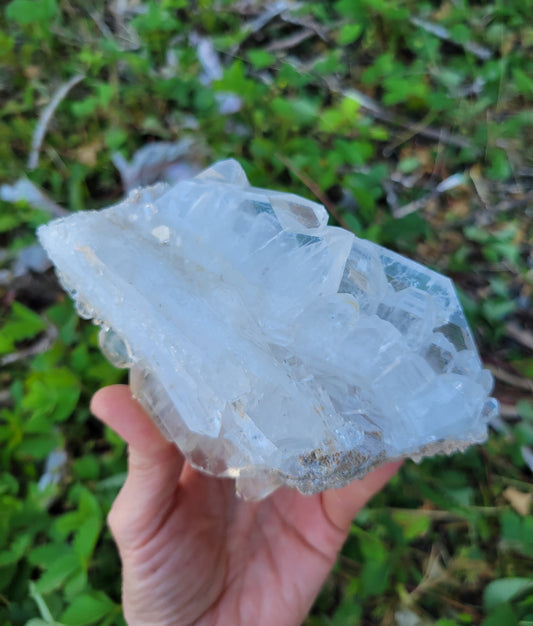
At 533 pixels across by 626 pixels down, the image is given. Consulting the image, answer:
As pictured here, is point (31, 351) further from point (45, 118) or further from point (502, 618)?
point (502, 618)

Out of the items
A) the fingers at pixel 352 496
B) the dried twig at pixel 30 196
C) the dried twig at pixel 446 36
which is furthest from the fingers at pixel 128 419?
the dried twig at pixel 446 36

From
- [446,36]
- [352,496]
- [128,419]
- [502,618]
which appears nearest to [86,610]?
[128,419]

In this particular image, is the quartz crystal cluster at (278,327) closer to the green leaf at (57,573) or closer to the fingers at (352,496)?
the fingers at (352,496)

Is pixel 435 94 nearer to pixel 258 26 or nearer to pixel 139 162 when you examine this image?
pixel 258 26

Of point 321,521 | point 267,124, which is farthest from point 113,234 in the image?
point 267,124

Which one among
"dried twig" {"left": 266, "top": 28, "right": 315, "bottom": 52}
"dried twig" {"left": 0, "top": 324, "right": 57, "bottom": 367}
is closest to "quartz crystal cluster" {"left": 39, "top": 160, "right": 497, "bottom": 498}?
"dried twig" {"left": 0, "top": 324, "right": 57, "bottom": 367}

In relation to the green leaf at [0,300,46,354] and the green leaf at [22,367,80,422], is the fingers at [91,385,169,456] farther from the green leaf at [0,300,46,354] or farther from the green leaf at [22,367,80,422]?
the green leaf at [0,300,46,354]
